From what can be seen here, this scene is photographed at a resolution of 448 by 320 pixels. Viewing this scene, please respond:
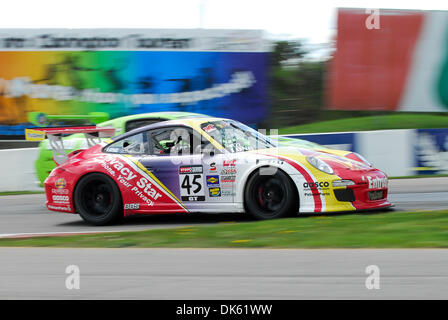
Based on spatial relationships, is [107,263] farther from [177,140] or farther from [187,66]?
[187,66]

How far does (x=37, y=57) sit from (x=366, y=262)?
63.6 ft

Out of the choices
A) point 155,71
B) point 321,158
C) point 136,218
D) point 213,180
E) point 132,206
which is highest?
point 155,71

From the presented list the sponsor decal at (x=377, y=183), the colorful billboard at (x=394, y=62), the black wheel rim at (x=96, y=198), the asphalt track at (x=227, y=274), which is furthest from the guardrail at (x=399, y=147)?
the asphalt track at (x=227, y=274)

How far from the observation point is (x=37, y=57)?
22609 millimetres

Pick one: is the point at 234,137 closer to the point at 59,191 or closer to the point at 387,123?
the point at 59,191

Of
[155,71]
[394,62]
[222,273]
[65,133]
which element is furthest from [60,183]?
[155,71]

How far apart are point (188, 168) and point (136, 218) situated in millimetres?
1512

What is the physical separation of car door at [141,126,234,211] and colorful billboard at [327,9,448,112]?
962 cm

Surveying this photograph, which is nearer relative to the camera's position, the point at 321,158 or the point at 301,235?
the point at 301,235

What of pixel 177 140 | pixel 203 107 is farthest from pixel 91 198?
pixel 203 107

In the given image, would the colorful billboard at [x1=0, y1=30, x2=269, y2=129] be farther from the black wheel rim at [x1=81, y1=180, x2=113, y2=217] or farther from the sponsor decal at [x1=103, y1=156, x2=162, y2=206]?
the sponsor decal at [x1=103, y1=156, x2=162, y2=206]

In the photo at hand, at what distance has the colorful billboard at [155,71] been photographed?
21.9 meters

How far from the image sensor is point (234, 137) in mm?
8508

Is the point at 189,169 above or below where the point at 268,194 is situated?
above
